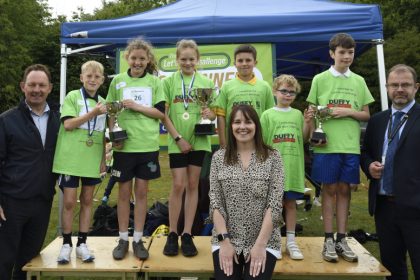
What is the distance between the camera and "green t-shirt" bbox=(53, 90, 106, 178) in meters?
3.48

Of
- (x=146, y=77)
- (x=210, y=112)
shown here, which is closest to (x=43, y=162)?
(x=146, y=77)

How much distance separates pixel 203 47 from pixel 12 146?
2.57 metres

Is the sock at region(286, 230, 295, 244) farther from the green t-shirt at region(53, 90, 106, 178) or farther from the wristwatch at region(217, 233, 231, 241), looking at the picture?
the green t-shirt at region(53, 90, 106, 178)

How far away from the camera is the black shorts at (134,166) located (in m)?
3.63

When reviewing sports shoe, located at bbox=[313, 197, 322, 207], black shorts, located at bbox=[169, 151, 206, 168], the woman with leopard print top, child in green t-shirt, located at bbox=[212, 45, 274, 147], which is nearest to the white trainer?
black shorts, located at bbox=[169, 151, 206, 168]

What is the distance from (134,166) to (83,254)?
826mm

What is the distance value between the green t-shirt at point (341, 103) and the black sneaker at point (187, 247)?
1317 mm

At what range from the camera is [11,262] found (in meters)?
3.53

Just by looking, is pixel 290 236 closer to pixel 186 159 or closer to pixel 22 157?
pixel 186 159

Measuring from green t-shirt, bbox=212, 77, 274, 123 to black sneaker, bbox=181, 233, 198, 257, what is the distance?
1114 mm

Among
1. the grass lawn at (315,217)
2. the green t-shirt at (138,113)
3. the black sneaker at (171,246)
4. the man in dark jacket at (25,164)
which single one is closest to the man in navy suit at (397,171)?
the grass lawn at (315,217)

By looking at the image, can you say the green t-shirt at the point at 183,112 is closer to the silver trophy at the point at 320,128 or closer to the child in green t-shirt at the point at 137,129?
the child in green t-shirt at the point at 137,129

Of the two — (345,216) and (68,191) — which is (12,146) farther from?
(345,216)

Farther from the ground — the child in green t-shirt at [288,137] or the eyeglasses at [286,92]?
the eyeglasses at [286,92]
